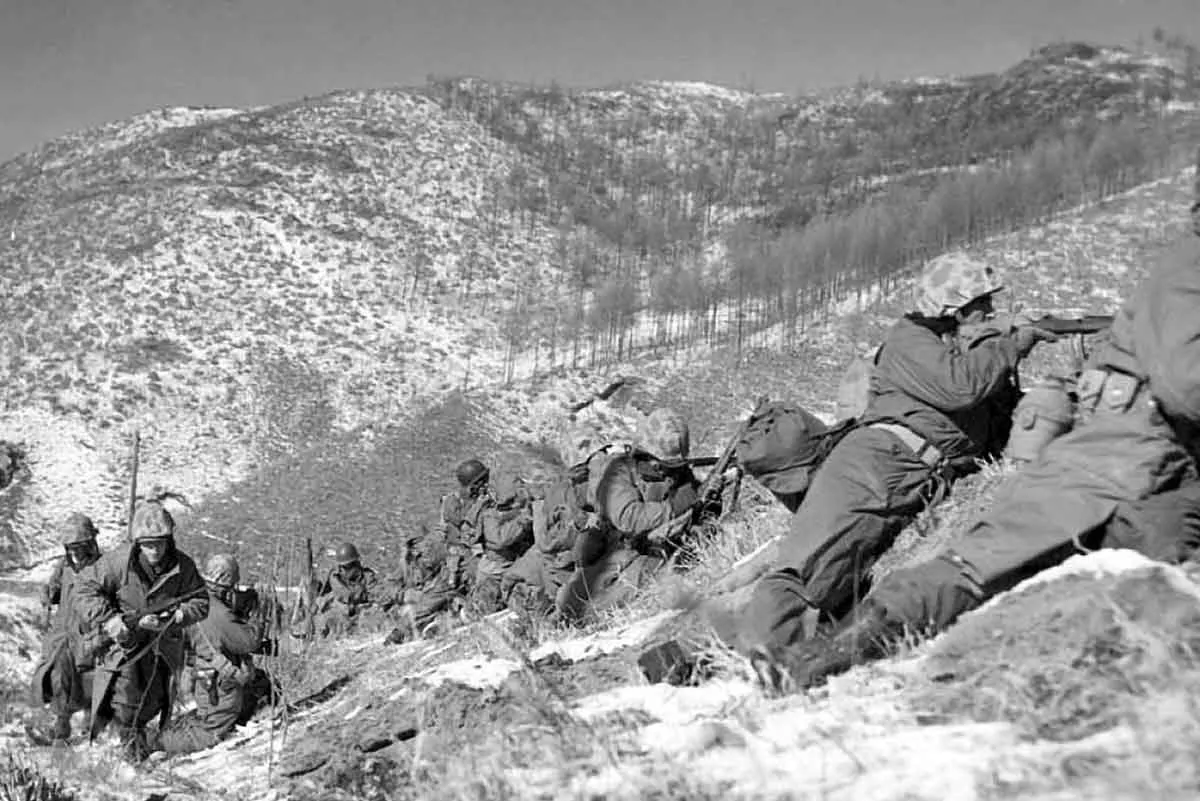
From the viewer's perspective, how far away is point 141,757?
7051 mm

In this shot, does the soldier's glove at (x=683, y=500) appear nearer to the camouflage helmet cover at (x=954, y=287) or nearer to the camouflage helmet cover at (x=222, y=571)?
the camouflage helmet cover at (x=954, y=287)

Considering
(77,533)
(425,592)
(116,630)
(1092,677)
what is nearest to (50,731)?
A: (116,630)

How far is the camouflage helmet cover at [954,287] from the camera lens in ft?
16.2

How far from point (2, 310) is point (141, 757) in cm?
3978

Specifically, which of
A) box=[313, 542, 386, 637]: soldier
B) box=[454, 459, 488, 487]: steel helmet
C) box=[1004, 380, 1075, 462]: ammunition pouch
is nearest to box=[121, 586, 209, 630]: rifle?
box=[454, 459, 488, 487]: steel helmet

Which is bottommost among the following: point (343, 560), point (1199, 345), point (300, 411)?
point (300, 411)

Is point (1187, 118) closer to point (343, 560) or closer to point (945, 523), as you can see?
point (343, 560)

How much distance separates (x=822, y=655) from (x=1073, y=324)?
7.40 ft

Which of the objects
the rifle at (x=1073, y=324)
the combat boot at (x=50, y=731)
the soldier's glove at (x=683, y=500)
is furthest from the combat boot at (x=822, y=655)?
the combat boot at (x=50, y=731)

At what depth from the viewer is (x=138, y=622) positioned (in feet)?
23.8

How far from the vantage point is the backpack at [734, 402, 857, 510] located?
5445 millimetres

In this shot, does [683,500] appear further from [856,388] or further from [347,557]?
[347,557]

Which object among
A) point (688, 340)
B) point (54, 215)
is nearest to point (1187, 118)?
point (688, 340)

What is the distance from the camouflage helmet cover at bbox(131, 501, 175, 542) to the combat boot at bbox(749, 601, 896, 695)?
4.93m
